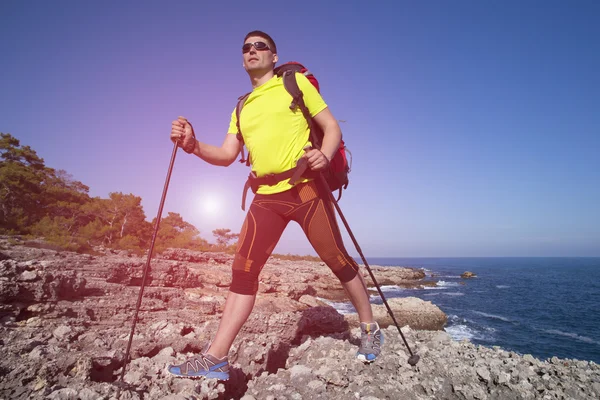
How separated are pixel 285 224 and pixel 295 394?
1.42m

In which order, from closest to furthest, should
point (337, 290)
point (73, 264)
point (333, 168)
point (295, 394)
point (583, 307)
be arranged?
1. point (295, 394)
2. point (333, 168)
3. point (73, 264)
4. point (337, 290)
5. point (583, 307)

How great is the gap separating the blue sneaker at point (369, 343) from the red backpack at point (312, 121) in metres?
1.35

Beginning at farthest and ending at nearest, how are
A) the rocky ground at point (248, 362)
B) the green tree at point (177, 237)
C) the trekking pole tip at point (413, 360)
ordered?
the green tree at point (177, 237), the trekking pole tip at point (413, 360), the rocky ground at point (248, 362)

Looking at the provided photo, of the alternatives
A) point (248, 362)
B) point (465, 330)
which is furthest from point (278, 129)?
point (465, 330)

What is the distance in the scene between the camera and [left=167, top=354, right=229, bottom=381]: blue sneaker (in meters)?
2.26

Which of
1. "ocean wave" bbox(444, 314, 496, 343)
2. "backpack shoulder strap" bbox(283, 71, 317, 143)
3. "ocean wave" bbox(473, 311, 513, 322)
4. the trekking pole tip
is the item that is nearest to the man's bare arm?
"backpack shoulder strap" bbox(283, 71, 317, 143)

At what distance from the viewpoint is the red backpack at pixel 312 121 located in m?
2.57

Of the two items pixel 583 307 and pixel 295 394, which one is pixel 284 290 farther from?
pixel 583 307

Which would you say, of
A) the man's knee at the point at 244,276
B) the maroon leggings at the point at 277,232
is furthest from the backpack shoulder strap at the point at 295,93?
the man's knee at the point at 244,276

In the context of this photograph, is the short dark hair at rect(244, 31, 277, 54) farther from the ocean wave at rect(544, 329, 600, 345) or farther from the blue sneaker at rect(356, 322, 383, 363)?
the ocean wave at rect(544, 329, 600, 345)

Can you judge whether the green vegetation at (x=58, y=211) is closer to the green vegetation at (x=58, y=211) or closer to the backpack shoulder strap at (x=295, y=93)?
the green vegetation at (x=58, y=211)

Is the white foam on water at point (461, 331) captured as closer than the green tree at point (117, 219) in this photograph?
Yes

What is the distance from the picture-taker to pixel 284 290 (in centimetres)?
1365

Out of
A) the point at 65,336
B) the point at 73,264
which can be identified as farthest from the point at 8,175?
the point at 65,336
